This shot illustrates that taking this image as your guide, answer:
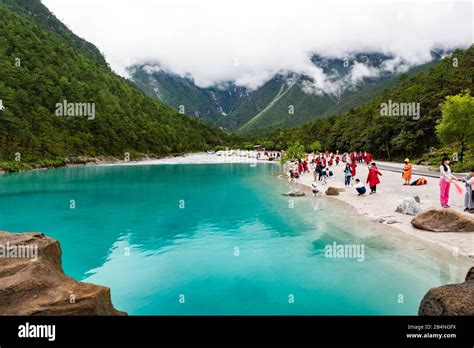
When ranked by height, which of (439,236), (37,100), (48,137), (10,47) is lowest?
(439,236)

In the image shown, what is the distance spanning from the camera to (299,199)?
28609 millimetres

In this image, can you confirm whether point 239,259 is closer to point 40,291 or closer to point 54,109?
point 40,291

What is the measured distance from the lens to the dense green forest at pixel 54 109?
81125mm

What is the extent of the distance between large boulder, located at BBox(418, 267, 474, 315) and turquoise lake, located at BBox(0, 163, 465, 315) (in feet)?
12.7

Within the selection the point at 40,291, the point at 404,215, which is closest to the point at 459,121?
the point at 404,215

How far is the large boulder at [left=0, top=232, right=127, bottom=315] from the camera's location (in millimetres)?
5594

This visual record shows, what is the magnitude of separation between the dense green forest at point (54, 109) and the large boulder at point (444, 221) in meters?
Result: 82.7

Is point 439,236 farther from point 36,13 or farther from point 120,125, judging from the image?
point 36,13

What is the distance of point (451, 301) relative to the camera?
5.37m

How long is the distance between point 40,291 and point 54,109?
11530cm

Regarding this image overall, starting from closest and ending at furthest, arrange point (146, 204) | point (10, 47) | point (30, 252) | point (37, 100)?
1. point (30, 252)
2. point (146, 204)
3. point (37, 100)
4. point (10, 47)

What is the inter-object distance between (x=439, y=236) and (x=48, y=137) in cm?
9593

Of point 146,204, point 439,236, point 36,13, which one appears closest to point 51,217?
point 146,204

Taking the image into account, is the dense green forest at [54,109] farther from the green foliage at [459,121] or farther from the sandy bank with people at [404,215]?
the green foliage at [459,121]
